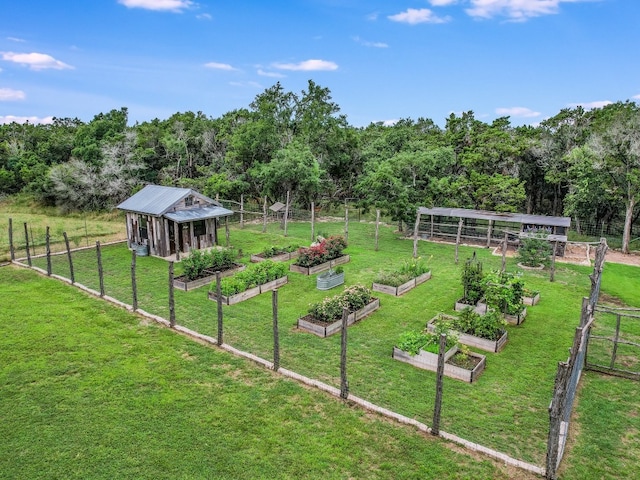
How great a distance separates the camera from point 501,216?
21.9 metres

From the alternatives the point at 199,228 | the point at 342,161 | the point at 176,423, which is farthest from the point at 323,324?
the point at 342,161

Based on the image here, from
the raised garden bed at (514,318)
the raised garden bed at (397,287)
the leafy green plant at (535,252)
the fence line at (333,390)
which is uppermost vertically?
the leafy green plant at (535,252)

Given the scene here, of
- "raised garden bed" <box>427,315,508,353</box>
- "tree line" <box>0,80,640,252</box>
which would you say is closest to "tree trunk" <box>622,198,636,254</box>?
"tree line" <box>0,80,640,252</box>

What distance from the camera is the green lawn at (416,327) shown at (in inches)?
309

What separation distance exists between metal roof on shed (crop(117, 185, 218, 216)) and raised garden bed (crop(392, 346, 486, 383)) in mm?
12298

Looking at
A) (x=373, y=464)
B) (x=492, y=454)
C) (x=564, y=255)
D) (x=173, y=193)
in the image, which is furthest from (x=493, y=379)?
(x=173, y=193)

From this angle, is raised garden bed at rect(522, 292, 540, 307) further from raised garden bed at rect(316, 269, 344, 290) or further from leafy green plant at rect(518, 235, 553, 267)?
raised garden bed at rect(316, 269, 344, 290)

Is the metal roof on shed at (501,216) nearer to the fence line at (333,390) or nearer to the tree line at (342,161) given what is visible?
the tree line at (342,161)

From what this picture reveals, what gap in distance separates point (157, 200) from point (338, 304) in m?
11.2

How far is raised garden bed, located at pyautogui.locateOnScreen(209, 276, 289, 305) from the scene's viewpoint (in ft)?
42.7

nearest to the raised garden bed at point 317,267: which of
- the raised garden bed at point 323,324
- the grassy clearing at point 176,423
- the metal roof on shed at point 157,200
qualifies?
the raised garden bed at point 323,324

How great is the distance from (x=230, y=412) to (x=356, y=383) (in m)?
2.57

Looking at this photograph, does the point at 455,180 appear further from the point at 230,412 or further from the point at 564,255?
the point at 230,412

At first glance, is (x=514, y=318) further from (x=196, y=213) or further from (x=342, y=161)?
(x=342, y=161)
